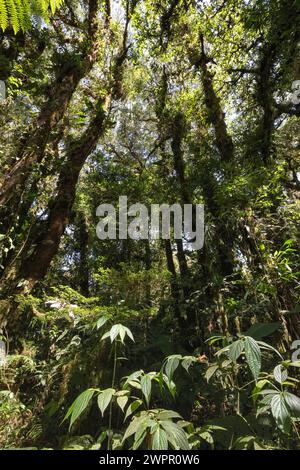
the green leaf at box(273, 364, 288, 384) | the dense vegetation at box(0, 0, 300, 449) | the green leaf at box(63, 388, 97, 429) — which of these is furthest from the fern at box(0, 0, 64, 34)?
the green leaf at box(273, 364, 288, 384)

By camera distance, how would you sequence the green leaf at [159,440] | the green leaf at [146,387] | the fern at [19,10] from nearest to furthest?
the green leaf at [159,440] < the green leaf at [146,387] < the fern at [19,10]

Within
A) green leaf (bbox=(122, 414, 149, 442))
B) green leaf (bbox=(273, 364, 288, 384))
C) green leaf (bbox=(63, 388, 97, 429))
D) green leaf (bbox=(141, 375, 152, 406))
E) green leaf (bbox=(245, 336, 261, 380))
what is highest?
green leaf (bbox=(245, 336, 261, 380))

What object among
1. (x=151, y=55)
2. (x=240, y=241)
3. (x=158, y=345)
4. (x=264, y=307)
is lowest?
(x=158, y=345)

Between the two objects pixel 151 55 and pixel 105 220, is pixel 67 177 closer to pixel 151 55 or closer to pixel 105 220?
pixel 105 220

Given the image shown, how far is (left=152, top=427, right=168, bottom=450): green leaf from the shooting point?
1.08 meters

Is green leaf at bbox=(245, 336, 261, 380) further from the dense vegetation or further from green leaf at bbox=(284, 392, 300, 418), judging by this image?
green leaf at bbox=(284, 392, 300, 418)

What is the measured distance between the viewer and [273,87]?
553 centimetres

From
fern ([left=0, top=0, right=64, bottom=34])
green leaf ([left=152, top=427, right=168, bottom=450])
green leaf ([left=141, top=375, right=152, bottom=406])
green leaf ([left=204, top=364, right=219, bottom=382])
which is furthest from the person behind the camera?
fern ([left=0, top=0, right=64, bottom=34])

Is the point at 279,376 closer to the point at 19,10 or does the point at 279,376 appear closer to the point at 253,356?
the point at 253,356

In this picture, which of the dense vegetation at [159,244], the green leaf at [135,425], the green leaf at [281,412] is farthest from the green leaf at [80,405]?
the green leaf at [281,412]

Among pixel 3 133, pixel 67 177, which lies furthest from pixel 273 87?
pixel 3 133

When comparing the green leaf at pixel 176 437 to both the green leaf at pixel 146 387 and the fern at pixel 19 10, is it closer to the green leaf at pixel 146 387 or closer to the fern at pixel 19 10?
the green leaf at pixel 146 387

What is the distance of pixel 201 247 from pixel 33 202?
2.95 m

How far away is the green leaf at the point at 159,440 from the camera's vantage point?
1.08 m
